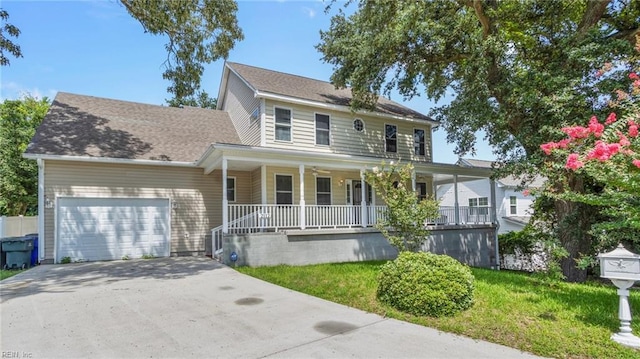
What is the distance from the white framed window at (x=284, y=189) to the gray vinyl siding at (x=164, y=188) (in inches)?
56.5

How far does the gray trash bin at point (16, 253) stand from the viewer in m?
10.2

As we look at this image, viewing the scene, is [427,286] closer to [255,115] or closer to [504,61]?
[504,61]

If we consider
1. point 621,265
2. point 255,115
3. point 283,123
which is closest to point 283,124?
point 283,123

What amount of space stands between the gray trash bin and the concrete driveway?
10.3 feet

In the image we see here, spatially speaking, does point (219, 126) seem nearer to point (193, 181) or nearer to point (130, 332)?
point (193, 181)

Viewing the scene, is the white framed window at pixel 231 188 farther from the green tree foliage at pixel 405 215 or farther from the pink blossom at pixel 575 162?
→ the pink blossom at pixel 575 162

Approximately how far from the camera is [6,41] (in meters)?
10.6

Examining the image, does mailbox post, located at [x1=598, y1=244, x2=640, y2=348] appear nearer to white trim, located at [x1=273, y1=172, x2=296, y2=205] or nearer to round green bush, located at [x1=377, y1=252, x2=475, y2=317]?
round green bush, located at [x1=377, y1=252, x2=475, y2=317]

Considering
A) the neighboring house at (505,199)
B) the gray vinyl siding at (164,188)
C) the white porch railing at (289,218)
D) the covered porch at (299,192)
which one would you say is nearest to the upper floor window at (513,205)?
the neighboring house at (505,199)

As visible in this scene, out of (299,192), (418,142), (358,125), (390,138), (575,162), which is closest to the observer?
(575,162)

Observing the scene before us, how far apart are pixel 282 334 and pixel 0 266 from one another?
10.7 m

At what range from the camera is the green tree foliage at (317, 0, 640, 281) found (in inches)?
360

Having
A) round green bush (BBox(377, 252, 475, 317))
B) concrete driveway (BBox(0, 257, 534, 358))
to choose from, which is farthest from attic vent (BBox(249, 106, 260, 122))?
round green bush (BBox(377, 252, 475, 317))

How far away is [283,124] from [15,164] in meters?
18.3
